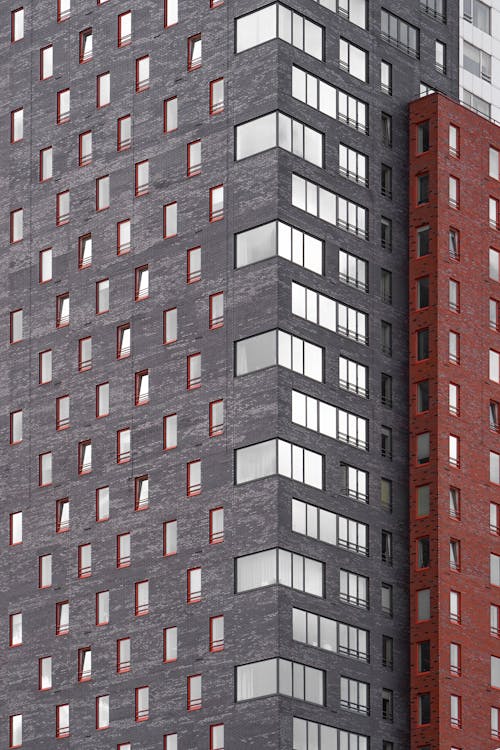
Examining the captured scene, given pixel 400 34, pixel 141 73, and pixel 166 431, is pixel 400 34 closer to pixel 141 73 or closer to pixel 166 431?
pixel 141 73

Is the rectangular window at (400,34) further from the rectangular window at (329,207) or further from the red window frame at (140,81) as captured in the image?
the red window frame at (140,81)

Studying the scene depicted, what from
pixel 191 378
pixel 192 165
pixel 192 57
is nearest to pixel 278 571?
pixel 191 378

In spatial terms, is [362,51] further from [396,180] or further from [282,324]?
[282,324]

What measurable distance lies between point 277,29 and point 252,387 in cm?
1917

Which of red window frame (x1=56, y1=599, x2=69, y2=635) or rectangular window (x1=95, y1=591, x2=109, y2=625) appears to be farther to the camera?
red window frame (x1=56, y1=599, x2=69, y2=635)

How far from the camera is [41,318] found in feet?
440

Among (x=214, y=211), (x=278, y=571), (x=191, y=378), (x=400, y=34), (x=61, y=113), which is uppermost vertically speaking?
(x=400, y=34)

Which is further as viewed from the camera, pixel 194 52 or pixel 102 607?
pixel 194 52

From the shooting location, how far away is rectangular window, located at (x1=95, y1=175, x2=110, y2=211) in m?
132

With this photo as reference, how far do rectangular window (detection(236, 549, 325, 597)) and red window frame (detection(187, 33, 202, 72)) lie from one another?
1083 inches

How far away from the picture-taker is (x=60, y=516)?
130000mm

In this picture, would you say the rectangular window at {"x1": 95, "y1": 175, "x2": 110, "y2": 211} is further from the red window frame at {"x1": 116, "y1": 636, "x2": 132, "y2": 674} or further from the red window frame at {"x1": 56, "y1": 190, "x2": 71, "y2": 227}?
the red window frame at {"x1": 116, "y1": 636, "x2": 132, "y2": 674}

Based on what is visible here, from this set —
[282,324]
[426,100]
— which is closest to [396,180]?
[426,100]

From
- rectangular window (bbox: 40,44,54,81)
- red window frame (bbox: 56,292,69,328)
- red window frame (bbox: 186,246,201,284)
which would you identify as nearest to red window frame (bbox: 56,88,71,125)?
rectangular window (bbox: 40,44,54,81)
